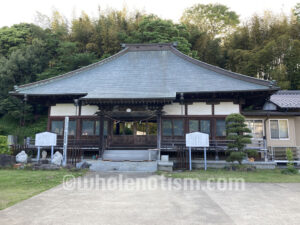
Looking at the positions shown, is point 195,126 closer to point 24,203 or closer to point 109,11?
point 24,203

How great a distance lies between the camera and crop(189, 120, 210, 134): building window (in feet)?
38.4

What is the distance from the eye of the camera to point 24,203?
4531 mm

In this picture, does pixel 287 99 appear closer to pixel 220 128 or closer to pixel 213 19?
pixel 220 128

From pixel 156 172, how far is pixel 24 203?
5.20 meters

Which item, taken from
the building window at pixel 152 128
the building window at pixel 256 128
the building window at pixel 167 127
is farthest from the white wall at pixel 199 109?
the building window at pixel 256 128

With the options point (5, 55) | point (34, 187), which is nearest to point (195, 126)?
point (34, 187)

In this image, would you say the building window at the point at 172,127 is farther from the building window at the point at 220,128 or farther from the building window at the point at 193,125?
the building window at the point at 220,128

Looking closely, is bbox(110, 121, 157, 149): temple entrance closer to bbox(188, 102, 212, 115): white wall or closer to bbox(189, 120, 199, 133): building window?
bbox(189, 120, 199, 133): building window

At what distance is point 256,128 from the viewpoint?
12531mm

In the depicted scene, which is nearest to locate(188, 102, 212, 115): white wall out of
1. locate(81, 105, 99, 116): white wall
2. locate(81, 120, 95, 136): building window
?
locate(81, 105, 99, 116): white wall

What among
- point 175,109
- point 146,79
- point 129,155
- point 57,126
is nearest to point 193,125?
point 175,109

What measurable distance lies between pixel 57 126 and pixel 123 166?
585cm

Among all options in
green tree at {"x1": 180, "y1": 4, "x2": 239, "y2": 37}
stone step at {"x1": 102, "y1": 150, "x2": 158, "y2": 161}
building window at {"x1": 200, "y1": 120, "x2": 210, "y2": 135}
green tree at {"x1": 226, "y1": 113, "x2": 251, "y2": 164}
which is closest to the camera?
green tree at {"x1": 226, "y1": 113, "x2": 251, "y2": 164}

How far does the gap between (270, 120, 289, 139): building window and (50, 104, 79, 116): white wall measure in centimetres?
1225
